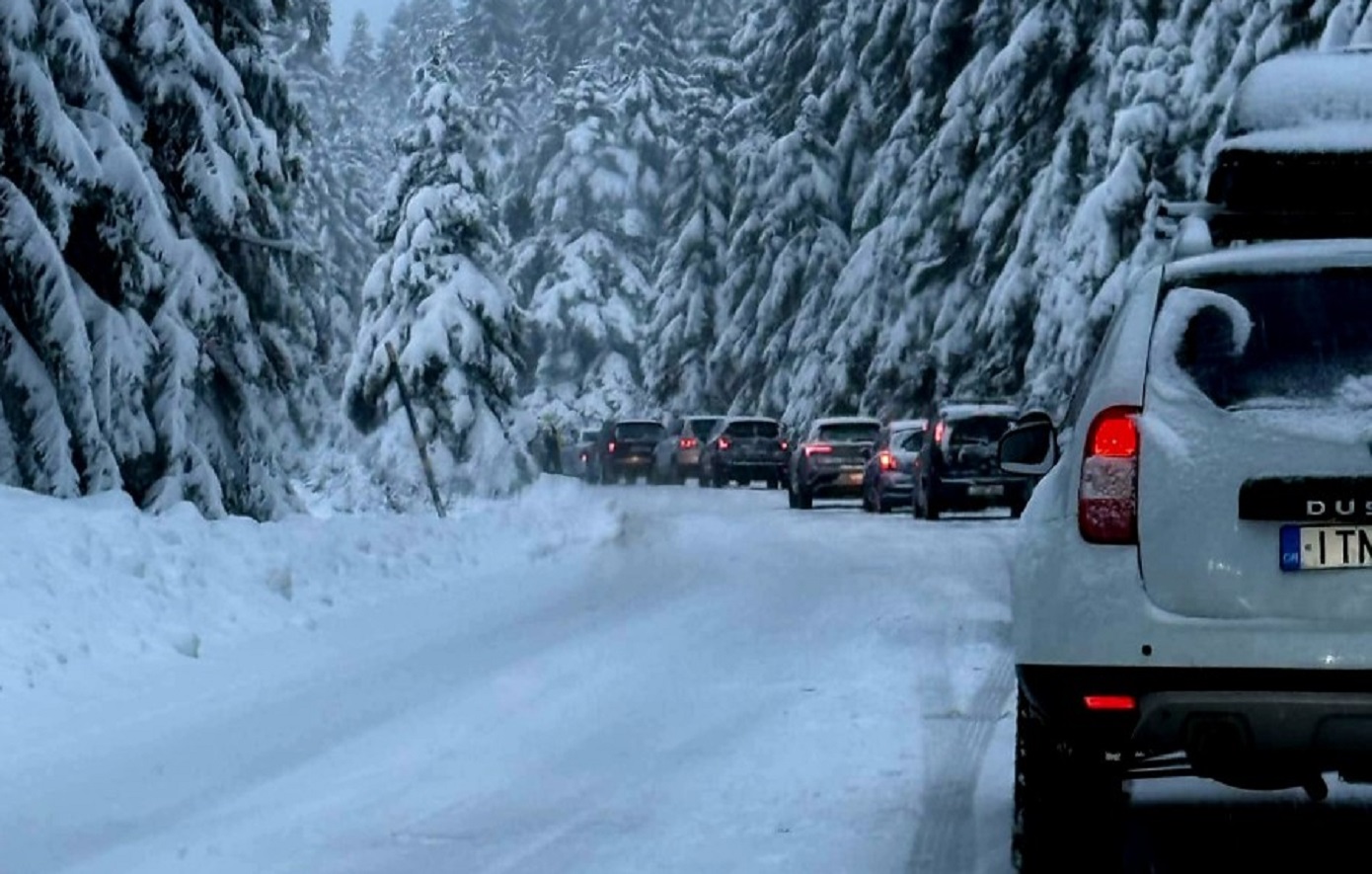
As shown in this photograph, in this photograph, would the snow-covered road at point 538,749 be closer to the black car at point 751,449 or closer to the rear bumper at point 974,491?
the rear bumper at point 974,491

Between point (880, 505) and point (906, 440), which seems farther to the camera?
point (880, 505)

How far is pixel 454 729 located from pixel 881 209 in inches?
1794

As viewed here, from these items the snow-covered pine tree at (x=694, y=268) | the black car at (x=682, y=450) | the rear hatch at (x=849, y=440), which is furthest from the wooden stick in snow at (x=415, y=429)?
the snow-covered pine tree at (x=694, y=268)

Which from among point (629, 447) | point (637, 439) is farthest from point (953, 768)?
point (637, 439)

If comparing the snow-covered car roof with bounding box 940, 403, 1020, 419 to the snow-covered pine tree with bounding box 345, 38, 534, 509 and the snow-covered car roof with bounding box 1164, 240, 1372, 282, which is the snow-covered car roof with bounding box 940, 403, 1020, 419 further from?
the snow-covered car roof with bounding box 1164, 240, 1372, 282

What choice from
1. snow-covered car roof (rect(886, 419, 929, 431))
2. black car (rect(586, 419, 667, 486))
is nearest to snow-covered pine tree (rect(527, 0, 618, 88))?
black car (rect(586, 419, 667, 486))

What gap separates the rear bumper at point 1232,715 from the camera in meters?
6.34

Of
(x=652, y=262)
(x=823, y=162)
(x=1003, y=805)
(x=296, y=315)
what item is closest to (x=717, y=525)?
(x=296, y=315)

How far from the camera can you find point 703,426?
6209 centimetres

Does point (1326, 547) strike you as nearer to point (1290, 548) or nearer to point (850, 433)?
point (1290, 548)

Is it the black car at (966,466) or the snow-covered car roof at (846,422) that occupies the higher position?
the snow-covered car roof at (846,422)

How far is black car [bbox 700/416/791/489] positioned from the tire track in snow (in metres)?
40.4

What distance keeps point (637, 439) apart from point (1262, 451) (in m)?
57.1

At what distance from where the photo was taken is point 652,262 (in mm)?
82188
